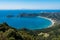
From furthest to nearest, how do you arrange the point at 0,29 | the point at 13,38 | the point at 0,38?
the point at 0,29
the point at 13,38
the point at 0,38

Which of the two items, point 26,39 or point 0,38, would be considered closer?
point 0,38

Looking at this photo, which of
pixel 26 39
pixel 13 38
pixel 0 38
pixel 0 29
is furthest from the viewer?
pixel 0 29

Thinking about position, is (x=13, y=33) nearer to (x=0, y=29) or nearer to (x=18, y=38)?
(x=18, y=38)

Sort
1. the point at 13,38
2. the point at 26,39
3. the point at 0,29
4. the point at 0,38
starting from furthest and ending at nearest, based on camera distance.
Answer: the point at 0,29 < the point at 26,39 < the point at 13,38 < the point at 0,38

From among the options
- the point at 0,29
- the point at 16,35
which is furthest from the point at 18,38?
the point at 0,29

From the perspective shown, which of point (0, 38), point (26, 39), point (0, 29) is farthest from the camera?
point (0, 29)

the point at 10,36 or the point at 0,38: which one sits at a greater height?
the point at 0,38

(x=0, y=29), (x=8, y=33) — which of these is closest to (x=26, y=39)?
(x=8, y=33)

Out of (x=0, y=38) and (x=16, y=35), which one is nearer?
(x=0, y=38)

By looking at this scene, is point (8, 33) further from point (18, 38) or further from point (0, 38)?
point (0, 38)
